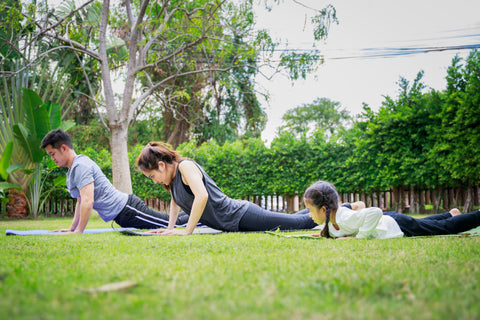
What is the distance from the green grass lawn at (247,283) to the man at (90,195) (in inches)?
78.1

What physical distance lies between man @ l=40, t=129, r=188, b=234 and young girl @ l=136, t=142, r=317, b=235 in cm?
87

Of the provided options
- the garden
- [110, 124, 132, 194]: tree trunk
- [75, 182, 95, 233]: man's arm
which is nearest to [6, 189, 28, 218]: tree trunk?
the garden

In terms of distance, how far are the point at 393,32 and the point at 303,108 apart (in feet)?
115

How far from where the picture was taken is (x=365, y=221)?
161 inches

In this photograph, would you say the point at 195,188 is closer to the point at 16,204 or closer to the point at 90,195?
the point at 90,195

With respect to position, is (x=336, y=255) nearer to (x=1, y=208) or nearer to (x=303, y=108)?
(x=1, y=208)

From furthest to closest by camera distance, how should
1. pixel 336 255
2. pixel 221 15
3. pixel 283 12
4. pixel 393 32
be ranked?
pixel 393 32 → pixel 221 15 → pixel 283 12 → pixel 336 255

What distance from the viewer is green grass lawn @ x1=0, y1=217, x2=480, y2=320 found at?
4.34 ft

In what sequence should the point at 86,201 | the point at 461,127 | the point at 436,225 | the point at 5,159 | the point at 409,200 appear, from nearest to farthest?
the point at 436,225 < the point at 86,201 < the point at 461,127 < the point at 5,159 < the point at 409,200

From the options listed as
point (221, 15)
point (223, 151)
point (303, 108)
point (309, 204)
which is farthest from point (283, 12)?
point (303, 108)

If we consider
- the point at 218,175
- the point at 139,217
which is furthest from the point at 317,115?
the point at 139,217

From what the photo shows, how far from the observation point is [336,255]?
271 centimetres

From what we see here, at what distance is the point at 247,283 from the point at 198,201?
2652 mm

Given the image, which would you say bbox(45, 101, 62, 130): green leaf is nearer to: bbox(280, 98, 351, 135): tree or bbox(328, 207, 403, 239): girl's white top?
bbox(328, 207, 403, 239): girl's white top
